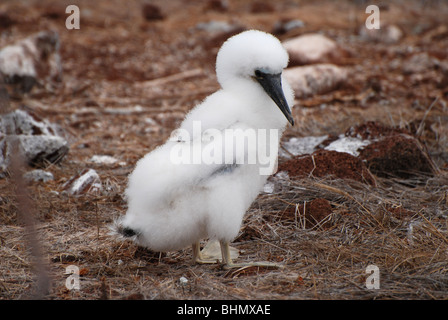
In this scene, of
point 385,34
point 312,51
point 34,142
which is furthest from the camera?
point 385,34

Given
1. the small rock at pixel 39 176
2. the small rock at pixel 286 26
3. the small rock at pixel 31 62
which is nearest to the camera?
the small rock at pixel 39 176

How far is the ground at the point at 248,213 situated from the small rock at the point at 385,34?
3.8 inches

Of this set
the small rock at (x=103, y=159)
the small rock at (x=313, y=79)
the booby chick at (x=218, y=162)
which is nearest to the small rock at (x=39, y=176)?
the small rock at (x=103, y=159)

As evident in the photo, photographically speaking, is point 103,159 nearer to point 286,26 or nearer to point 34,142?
point 34,142

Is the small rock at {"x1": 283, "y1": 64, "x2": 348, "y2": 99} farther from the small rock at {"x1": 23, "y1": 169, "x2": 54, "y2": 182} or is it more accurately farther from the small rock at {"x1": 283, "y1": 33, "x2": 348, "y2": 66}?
the small rock at {"x1": 23, "y1": 169, "x2": 54, "y2": 182}

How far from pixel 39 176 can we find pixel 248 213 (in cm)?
214

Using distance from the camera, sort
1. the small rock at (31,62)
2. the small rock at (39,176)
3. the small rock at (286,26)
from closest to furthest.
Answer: the small rock at (39,176), the small rock at (31,62), the small rock at (286,26)

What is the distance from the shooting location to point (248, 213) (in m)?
4.07

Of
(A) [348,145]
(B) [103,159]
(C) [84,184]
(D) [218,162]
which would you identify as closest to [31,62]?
(B) [103,159]

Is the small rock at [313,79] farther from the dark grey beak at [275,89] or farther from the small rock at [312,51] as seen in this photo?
the dark grey beak at [275,89]

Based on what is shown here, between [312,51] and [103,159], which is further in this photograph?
[312,51]

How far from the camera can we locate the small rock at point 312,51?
28.3 ft

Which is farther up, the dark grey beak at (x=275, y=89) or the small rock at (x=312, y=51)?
the small rock at (x=312, y=51)

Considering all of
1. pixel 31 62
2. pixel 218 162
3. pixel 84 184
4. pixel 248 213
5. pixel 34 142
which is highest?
pixel 31 62
